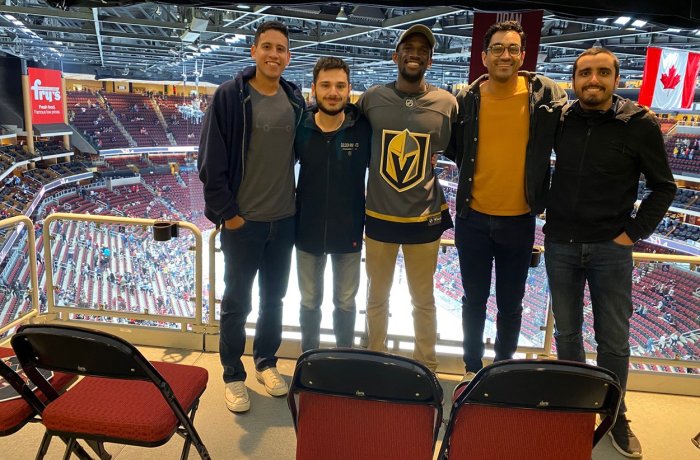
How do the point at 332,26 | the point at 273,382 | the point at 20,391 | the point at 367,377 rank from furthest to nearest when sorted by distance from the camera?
1. the point at 332,26
2. the point at 273,382
3. the point at 20,391
4. the point at 367,377

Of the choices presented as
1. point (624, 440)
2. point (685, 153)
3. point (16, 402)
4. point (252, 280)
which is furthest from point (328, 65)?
point (685, 153)

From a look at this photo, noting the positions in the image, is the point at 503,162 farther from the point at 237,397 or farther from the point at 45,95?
the point at 45,95

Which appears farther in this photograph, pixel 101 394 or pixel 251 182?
pixel 251 182

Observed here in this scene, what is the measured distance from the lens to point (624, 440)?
194 centimetres

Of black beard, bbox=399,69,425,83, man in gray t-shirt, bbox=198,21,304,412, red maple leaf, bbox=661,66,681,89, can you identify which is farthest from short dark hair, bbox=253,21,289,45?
red maple leaf, bbox=661,66,681,89

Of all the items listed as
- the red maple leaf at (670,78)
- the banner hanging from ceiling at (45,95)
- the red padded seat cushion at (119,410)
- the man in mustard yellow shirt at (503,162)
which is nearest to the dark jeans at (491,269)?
the man in mustard yellow shirt at (503,162)

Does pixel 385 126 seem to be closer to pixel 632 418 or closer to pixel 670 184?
pixel 670 184

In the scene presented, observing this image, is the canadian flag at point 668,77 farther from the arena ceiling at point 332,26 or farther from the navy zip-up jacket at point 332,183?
the navy zip-up jacket at point 332,183

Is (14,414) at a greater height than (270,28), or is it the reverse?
(270,28)

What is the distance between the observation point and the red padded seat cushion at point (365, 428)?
48.6 inches

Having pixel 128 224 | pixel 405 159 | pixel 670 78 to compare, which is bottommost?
pixel 128 224

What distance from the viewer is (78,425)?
1.36 m

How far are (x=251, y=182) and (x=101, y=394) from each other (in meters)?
0.95

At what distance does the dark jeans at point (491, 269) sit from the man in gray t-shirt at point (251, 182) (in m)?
0.78
